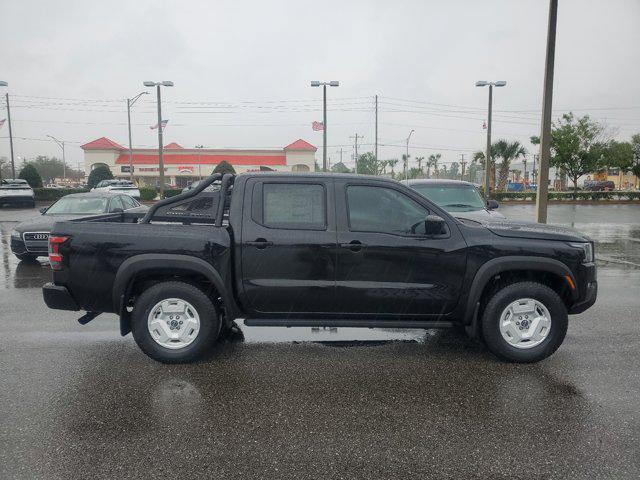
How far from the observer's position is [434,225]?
4730 millimetres

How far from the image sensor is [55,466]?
312 cm

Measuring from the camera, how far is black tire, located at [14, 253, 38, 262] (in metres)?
10.4

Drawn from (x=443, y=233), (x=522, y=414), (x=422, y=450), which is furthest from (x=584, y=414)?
(x=443, y=233)

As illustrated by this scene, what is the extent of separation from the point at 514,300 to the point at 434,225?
1.08 metres

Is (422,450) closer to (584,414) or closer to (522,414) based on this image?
(522,414)

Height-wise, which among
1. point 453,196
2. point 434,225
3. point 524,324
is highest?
point 453,196

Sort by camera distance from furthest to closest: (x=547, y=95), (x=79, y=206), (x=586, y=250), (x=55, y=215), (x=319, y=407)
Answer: (x=547, y=95) < (x=79, y=206) < (x=55, y=215) < (x=586, y=250) < (x=319, y=407)

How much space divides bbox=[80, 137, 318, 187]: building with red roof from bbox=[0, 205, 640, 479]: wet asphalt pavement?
55276 mm

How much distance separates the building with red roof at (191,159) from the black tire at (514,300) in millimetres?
55932

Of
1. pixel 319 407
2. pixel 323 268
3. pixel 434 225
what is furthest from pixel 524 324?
pixel 319 407

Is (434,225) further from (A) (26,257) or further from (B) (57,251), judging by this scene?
→ (A) (26,257)

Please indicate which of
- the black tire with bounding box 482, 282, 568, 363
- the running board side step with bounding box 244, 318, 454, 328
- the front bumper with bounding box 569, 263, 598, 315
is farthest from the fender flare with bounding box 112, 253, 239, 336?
the front bumper with bounding box 569, 263, 598, 315

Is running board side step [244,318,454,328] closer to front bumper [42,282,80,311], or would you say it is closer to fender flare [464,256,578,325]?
fender flare [464,256,578,325]

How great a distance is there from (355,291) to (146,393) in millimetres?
2049
